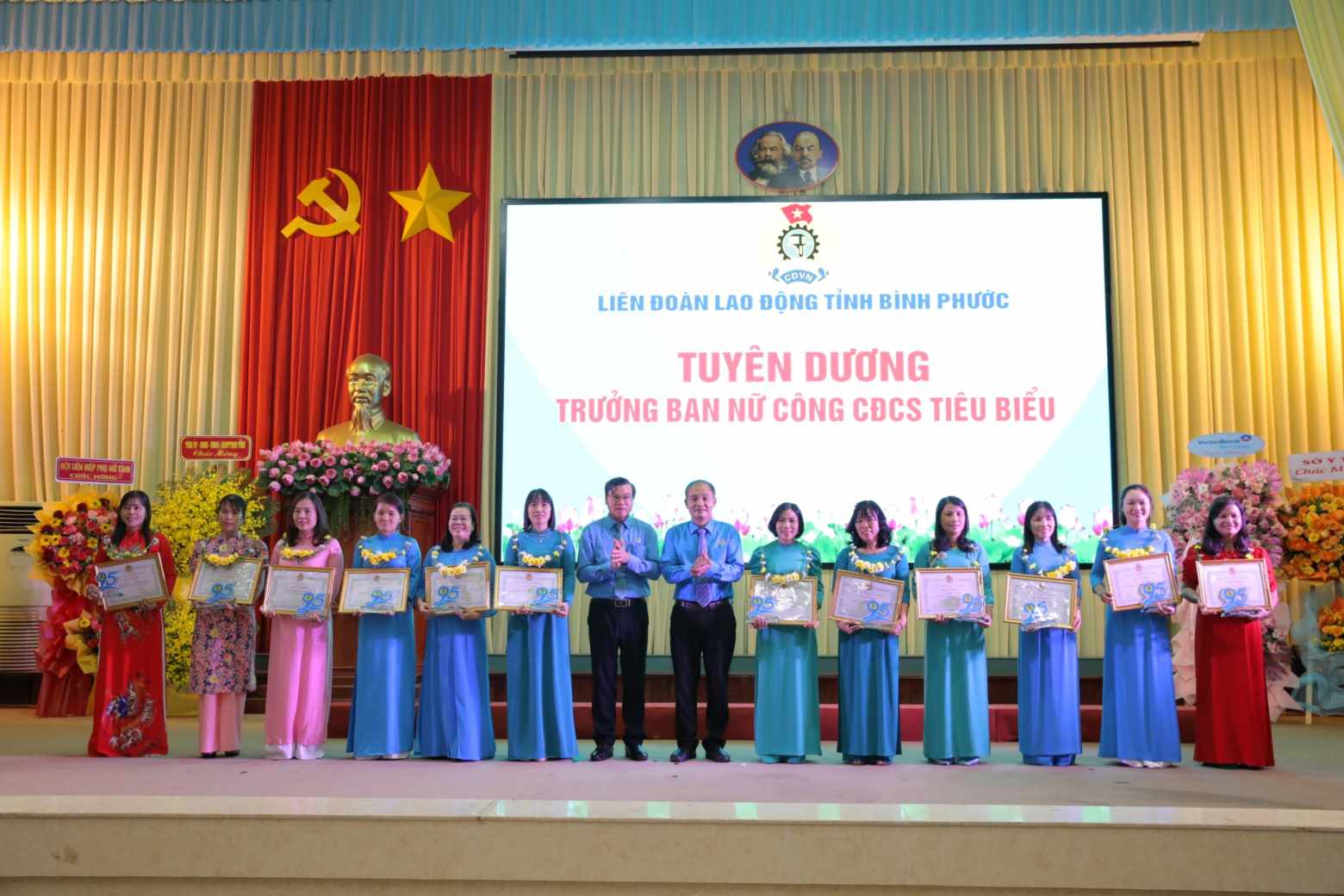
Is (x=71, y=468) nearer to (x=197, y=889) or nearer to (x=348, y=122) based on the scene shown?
(x=348, y=122)

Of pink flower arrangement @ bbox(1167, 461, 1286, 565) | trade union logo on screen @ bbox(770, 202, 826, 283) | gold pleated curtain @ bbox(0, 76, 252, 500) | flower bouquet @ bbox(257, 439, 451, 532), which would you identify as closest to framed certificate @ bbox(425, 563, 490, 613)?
flower bouquet @ bbox(257, 439, 451, 532)

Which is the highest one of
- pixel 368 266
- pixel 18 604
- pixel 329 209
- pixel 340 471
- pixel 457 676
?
pixel 329 209

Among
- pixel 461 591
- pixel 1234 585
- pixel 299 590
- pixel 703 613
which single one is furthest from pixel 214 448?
pixel 1234 585

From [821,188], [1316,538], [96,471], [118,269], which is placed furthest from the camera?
[118,269]

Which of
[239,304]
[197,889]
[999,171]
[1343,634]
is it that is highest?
[999,171]

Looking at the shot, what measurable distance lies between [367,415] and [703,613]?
327cm

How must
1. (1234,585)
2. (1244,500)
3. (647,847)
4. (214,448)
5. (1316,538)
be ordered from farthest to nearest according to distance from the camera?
(214,448) → (1316,538) → (1244,500) → (1234,585) → (647,847)

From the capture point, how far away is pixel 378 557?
5477mm

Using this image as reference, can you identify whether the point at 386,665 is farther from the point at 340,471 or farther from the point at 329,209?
the point at 329,209

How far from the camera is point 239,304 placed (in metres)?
8.50

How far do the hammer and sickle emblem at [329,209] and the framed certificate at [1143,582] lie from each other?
221 inches

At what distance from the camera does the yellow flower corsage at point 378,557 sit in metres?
5.47

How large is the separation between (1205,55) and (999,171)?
5.18ft

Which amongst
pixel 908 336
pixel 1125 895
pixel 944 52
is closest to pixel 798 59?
pixel 944 52
